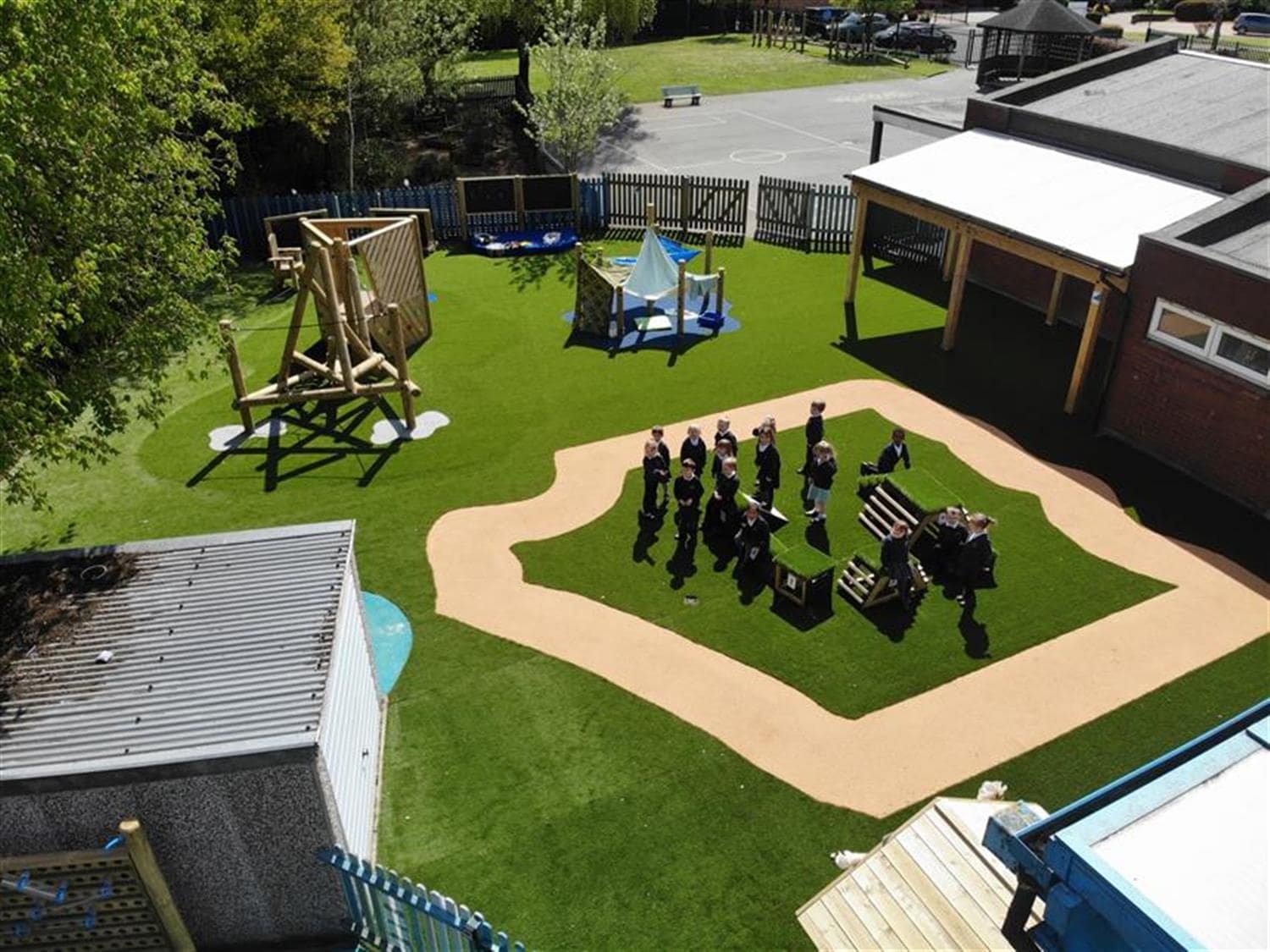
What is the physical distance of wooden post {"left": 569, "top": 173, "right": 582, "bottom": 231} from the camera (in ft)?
92.4

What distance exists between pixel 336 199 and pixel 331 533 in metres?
19.2

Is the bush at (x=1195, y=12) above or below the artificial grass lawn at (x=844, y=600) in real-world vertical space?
above

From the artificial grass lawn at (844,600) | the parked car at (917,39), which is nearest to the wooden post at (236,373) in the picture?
the artificial grass lawn at (844,600)

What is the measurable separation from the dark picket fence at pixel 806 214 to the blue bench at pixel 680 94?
21.5m

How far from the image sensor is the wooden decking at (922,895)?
8.44 metres

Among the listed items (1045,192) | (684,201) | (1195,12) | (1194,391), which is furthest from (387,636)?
(1195,12)

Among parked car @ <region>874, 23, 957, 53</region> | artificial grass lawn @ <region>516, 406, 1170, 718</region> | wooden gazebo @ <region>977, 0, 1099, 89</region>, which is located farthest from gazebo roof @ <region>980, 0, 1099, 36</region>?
parked car @ <region>874, 23, 957, 53</region>

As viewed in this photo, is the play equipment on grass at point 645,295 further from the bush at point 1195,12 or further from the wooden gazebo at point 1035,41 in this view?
the bush at point 1195,12

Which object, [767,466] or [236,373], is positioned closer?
[767,466]

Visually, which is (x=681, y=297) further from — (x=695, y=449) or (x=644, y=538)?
(x=644, y=538)

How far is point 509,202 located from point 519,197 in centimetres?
39

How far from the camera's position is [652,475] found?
49.0 feet

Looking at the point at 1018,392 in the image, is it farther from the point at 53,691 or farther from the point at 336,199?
the point at 336,199

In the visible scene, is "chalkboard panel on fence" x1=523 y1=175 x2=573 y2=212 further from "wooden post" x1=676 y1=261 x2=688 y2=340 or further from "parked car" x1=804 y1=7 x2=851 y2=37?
"parked car" x1=804 y1=7 x2=851 y2=37
